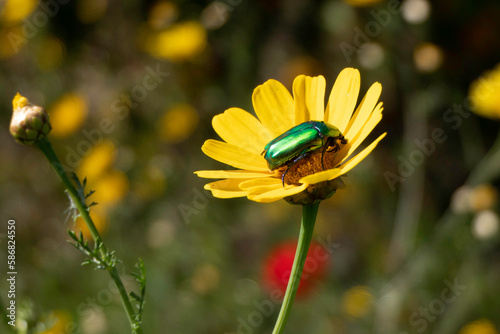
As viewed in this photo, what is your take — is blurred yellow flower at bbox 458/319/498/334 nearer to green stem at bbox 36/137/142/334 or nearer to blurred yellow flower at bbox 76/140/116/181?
green stem at bbox 36/137/142/334

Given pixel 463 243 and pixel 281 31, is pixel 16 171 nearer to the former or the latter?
pixel 281 31

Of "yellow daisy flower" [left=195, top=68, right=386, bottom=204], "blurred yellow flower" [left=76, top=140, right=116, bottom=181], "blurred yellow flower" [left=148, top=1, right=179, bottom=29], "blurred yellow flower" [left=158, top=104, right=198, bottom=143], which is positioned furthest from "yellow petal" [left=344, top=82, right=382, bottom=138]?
"blurred yellow flower" [left=148, top=1, right=179, bottom=29]

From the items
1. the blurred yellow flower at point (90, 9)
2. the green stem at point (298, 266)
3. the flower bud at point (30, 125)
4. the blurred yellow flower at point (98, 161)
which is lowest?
the green stem at point (298, 266)

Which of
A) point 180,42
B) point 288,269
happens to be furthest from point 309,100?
point 180,42

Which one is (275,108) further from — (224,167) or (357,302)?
(224,167)

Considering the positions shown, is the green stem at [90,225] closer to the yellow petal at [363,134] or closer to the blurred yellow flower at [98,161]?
the yellow petal at [363,134]

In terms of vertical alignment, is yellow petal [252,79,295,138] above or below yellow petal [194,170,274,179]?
above

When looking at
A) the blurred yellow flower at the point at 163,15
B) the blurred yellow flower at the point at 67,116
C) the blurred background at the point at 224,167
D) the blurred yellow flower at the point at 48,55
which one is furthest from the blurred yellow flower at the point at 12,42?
the blurred yellow flower at the point at 163,15
